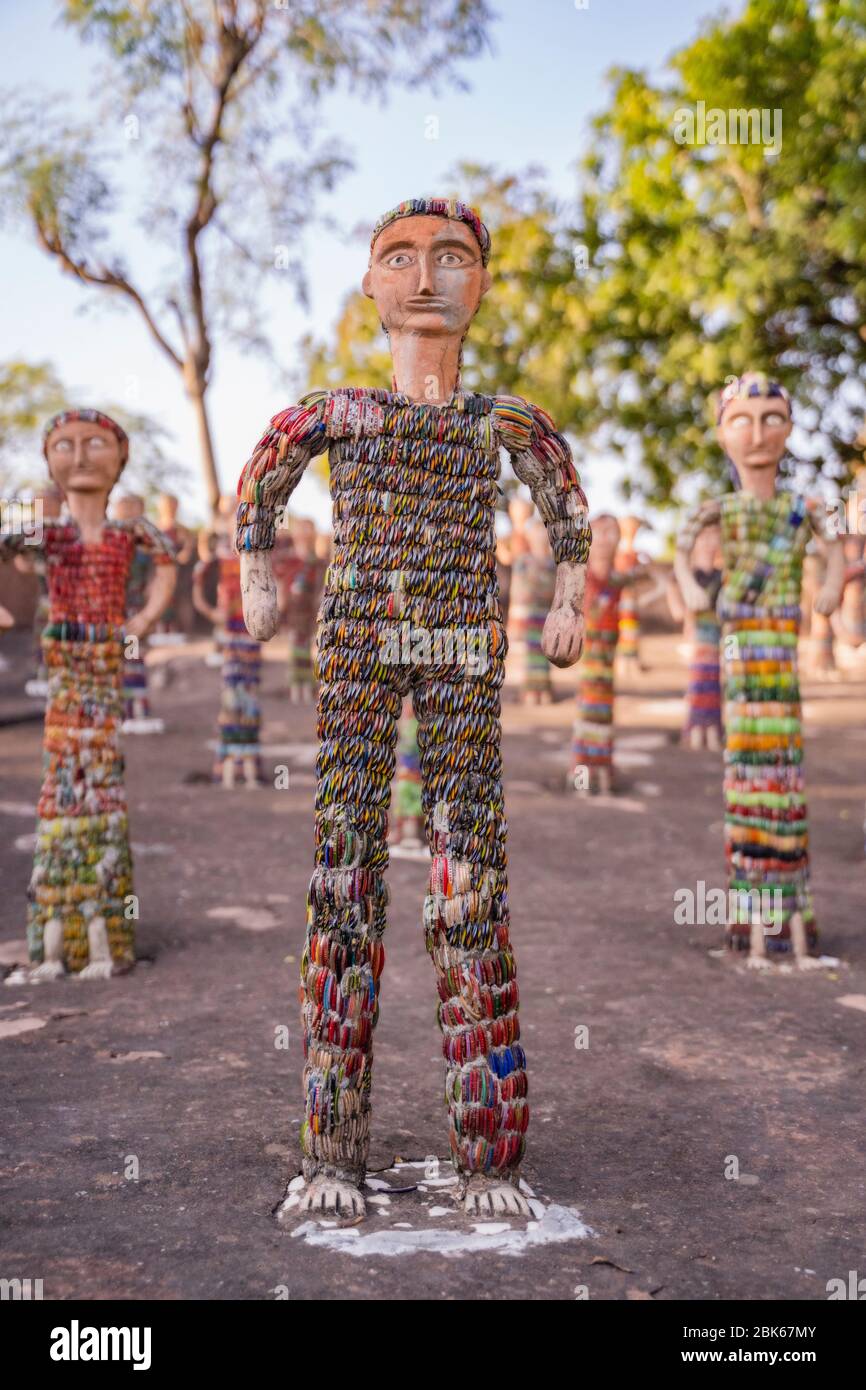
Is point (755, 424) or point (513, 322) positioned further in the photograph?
point (513, 322)

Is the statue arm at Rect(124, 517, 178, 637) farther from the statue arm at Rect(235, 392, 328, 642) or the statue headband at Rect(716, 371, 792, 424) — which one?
the statue headband at Rect(716, 371, 792, 424)

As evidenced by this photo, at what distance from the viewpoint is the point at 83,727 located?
5098mm

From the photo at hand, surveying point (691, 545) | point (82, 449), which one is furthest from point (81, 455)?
point (691, 545)

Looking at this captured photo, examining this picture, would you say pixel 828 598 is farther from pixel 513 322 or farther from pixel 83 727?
pixel 513 322

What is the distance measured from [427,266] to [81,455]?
2.21 metres

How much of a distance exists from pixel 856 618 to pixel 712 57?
7148mm

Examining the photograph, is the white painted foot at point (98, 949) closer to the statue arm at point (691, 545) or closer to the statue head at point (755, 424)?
the statue arm at point (691, 545)

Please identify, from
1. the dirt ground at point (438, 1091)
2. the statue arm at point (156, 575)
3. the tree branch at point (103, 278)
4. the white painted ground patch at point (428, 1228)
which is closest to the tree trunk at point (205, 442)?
the tree branch at point (103, 278)

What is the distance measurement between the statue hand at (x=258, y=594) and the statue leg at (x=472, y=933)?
453mm

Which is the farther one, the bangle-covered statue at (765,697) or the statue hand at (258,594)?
the bangle-covered statue at (765,697)

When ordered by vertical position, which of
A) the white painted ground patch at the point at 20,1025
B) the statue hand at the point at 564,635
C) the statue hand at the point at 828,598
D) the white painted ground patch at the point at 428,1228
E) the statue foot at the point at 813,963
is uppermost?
the statue hand at the point at 828,598

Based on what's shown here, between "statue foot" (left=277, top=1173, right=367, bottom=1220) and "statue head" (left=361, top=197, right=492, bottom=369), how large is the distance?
218 centimetres

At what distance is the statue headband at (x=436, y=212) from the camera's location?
3266 millimetres

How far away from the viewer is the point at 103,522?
17.0ft
